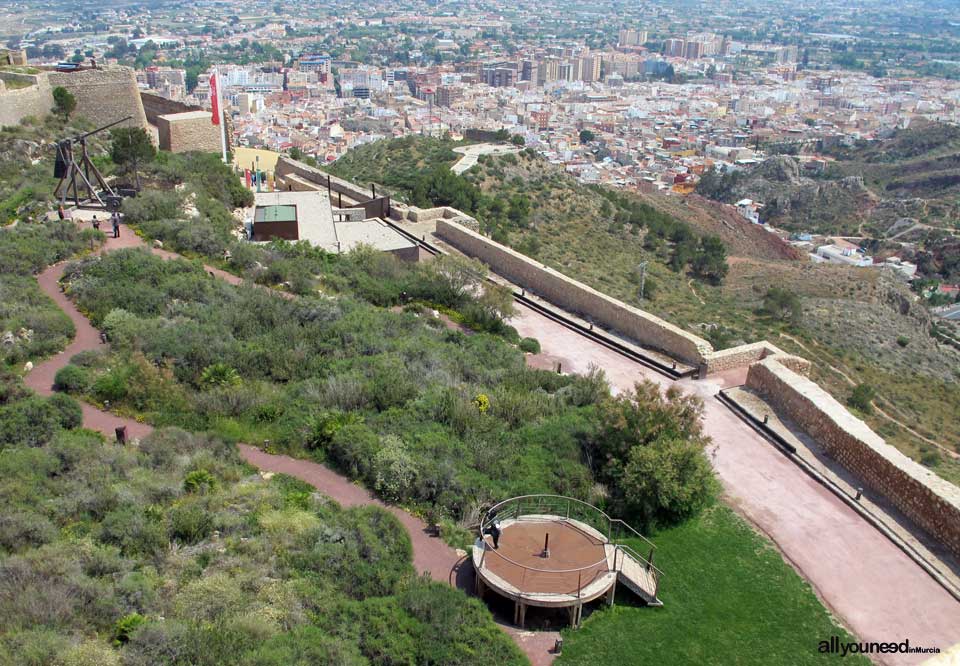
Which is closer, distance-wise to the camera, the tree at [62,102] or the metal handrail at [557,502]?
the metal handrail at [557,502]

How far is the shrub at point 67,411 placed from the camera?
8414 mm

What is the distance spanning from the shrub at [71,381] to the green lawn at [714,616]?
21.1ft

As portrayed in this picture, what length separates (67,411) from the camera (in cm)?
849

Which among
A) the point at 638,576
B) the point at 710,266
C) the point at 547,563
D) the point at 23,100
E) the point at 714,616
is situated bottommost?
the point at 710,266

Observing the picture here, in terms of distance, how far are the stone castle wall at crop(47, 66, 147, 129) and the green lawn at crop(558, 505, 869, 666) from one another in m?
20.1

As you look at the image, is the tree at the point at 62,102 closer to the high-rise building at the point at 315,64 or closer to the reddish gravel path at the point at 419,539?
the reddish gravel path at the point at 419,539

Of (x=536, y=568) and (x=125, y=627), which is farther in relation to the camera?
(x=536, y=568)

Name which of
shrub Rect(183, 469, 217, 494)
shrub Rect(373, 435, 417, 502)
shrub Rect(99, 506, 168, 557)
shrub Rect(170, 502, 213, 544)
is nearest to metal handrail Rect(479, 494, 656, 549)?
shrub Rect(373, 435, 417, 502)

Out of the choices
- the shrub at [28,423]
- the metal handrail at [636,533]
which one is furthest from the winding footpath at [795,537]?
the metal handrail at [636,533]

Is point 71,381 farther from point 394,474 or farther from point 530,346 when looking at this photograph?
point 530,346

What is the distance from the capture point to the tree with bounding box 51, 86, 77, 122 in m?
20.8

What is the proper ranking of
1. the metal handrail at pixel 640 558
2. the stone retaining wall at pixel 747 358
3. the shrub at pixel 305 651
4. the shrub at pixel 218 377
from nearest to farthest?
the shrub at pixel 305 651
the metal handrail at pixel 640 558
the shrub at pixel 218 377
the stone retaining wall at pixel 747 358

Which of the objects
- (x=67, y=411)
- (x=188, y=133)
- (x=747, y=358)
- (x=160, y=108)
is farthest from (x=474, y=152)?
(x=67, y=411)

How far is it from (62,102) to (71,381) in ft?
48.1
